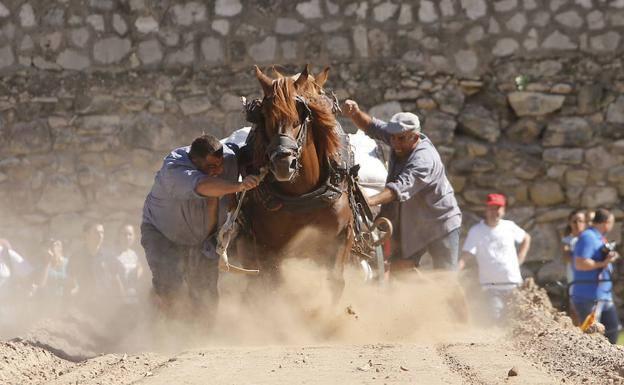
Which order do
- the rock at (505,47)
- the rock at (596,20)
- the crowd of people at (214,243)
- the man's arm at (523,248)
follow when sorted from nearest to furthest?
the crowd of people at (214,243) < the man's arm at (523,248) < the rock at (596,20) < the rock at (505,47)

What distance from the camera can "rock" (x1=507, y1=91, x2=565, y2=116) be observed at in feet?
42.1

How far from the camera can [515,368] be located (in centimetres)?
642

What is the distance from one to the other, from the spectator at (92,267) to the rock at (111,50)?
1933 millimetres

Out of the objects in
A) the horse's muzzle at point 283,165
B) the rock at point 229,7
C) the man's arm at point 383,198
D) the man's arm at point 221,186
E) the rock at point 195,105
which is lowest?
the man's arm at point 383,198

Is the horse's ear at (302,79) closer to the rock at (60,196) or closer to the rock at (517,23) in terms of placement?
the rock at (517,23)

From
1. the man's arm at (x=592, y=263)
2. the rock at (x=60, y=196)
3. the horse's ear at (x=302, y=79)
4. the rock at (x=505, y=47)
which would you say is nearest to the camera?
the horse's ear at (x=302, y=79)

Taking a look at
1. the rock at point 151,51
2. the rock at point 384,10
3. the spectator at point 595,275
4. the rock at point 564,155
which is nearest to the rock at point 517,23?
the rock at point 384,10

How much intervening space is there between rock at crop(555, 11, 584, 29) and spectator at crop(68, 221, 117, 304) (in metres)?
5.10

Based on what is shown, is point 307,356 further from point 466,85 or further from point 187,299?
point 466,85

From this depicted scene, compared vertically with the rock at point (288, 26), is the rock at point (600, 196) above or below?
below

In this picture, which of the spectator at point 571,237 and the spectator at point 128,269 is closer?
the spectator at point 128,269

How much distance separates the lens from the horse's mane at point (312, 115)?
297 inches

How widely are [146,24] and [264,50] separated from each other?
1262 millimetres

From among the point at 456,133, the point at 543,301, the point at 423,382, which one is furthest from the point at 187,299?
the point at 456,133
